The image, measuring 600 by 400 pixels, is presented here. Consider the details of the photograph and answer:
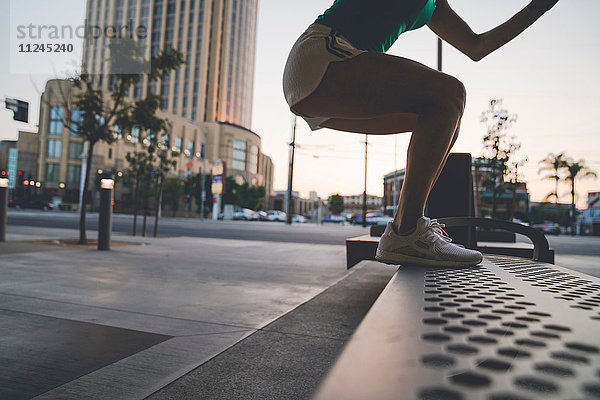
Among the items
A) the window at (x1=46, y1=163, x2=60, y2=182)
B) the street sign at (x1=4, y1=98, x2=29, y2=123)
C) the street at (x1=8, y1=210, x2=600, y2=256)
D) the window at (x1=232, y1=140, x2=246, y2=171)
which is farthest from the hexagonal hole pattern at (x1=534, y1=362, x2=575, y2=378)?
the window at (x1=232, y1=140, x2=246, y2=171)

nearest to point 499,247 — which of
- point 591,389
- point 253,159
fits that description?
point 591,389

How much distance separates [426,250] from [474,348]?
3.10ft

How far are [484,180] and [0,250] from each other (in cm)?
1540

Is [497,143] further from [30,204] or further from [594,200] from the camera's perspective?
[30,204]

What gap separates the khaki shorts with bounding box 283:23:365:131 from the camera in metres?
1.49

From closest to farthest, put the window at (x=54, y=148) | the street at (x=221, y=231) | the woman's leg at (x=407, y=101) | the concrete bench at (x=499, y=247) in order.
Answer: the woman's leg at (x=407, y=101) → the concrete bench at (x=499, y=247) → the street at (x=221, y=231) → the window at (x=54, y=148)

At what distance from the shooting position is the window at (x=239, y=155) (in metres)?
72.7

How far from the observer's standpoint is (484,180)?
15008 millimetres

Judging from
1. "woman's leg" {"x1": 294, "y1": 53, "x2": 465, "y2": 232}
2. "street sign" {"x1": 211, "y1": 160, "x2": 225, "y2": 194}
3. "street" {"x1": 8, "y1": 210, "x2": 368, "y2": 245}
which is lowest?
"street" {"x1": 8, "y1": 210, "x2": 368, "y2": 245}

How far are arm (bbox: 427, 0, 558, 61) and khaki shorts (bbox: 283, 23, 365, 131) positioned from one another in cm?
76

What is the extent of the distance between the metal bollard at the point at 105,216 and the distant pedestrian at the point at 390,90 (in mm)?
6659

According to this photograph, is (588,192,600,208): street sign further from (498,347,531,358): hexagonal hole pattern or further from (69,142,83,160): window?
(69,142,83,160): window

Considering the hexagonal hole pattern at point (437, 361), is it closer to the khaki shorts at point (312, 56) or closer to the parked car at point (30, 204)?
the khaki shorts at point (312, 56)

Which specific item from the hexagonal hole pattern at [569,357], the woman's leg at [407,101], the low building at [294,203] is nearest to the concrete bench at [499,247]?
the woman's leg at [407,101]
